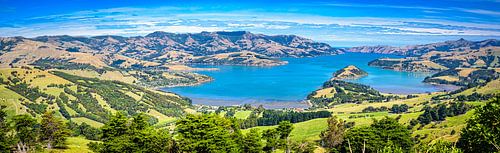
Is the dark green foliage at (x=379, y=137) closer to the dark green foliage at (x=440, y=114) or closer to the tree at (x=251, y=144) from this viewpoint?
the tree at (x=251, y=144)

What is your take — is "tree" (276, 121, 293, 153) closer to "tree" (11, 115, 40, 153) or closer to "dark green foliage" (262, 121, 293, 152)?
"dark green foliage" (262, 121, 293, 152)

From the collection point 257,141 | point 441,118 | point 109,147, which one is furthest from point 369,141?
point 441,118

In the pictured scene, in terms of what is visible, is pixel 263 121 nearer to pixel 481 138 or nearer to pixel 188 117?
pixel 188 117

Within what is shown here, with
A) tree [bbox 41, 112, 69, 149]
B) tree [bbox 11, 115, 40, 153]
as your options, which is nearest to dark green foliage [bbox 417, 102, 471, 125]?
tree [bbox 41, 112, 69, 149]

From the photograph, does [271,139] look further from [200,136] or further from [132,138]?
[132,138]

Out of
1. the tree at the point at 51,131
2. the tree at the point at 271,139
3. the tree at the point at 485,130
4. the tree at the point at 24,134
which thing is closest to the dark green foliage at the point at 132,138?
the tree at the point at 51,131

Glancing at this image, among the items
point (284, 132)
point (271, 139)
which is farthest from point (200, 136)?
point (284, 132)
